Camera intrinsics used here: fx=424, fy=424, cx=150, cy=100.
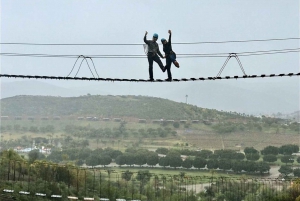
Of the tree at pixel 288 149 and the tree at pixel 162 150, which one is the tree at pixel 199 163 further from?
the tree at pixel 288 149

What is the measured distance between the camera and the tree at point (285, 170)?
4272 cm

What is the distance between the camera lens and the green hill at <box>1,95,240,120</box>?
6869 cm

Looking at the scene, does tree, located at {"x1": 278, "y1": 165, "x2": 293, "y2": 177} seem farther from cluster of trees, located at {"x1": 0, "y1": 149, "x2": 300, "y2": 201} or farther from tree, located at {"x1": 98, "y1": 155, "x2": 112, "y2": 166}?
tree, located at {"x1": 98, "y1": 155, "x2": 112, "y2": 166}

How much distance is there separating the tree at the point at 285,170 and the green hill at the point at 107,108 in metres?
22.8

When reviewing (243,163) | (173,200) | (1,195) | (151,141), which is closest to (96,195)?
(173,200)

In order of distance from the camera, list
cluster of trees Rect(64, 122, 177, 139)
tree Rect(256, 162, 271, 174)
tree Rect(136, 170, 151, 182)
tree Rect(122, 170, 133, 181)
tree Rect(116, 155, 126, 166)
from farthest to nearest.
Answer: cluster of trees Rect(64, 122, 177, 139) < tree Rect(116, 155, 126, 166) < tree Rect(256, 162, 271, 174) < tree Rect(122, 170, 133, 181) < tree Rect(136, 170, 151, 182)

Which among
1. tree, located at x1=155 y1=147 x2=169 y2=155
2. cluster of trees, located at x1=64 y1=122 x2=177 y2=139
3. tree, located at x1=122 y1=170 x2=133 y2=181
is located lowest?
tree, located at x1=122 y1=170 x2=133 y2=181

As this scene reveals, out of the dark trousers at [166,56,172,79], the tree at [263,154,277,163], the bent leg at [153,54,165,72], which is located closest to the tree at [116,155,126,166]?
the tree at [263,154,277,163]

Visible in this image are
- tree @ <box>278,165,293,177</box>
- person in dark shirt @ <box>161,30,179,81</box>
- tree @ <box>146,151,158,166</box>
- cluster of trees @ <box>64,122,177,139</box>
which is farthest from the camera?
cluster of trees @ <box>64,122,177,139</box>

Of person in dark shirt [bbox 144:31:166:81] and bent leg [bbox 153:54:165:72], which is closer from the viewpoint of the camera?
person in dark shirt [bbox 144:31:166:81]

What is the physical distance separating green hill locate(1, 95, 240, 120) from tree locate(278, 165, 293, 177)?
74.8 ft

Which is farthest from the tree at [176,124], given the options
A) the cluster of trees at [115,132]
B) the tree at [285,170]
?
the tree at [285,170]

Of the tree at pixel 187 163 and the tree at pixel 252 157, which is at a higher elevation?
the tree at pixel 252 157

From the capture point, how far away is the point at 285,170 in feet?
143
